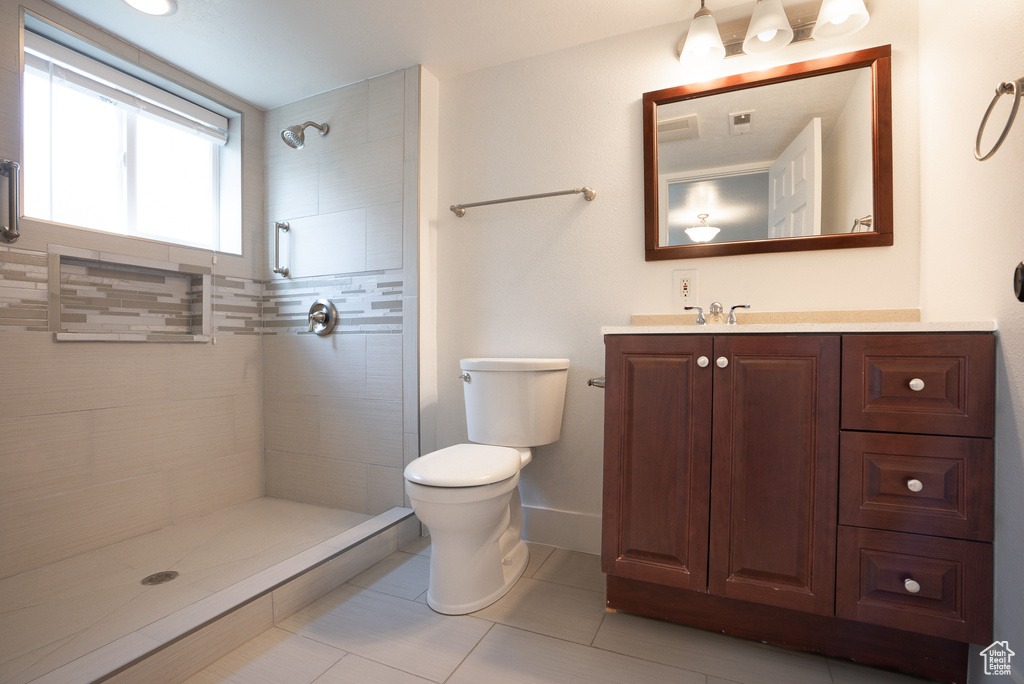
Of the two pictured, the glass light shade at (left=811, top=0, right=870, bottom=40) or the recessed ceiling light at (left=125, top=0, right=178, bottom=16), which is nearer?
the glass light shade at (left=811, top=0, right=870, bottom=40)

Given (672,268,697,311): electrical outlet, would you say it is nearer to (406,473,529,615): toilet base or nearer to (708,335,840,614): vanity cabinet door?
(708,335,840,614): vanity cabinet door

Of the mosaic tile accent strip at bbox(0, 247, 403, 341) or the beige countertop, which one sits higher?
the mosaic tile accent strip at bbox(0, 247, 403, 341)

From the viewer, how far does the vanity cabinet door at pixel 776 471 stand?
3.85 ft

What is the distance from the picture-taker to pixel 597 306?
1.90 meters

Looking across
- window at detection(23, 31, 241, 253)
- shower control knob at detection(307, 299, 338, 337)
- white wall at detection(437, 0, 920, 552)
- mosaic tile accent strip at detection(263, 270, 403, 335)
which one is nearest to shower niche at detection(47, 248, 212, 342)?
window at detection(23, 31, 241, 253)

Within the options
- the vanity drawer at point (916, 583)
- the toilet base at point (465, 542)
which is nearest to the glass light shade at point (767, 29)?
the vanity drawer at point (916, 583)

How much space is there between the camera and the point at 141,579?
62.7 inches

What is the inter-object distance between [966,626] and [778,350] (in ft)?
2.37

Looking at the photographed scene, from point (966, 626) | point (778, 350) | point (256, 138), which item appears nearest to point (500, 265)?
point (778, 350)

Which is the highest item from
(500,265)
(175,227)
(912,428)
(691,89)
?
(691,89)

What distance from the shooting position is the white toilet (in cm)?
140

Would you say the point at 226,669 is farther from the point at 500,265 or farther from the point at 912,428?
the point at 912,428

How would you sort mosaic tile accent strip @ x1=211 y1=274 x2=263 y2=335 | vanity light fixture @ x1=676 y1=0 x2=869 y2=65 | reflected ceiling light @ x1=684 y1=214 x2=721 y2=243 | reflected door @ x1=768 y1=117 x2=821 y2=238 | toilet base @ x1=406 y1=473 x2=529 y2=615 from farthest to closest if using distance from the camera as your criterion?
mosaic tile accent strip @ x1=211 y1=274 x2=263 y2=335
reflected ceiling light @ x1=684 y1=214 x2=721 y2=243
reflected door @ x1=768 y1=117 x2=821 y2=238
vanity light fixture @ x1=676 y1=0 x2=869 y2=65
toilet base @ x1=406 y1=473 x2=529 y2=615

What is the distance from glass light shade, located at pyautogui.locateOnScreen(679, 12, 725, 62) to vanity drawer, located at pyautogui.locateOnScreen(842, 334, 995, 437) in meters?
1.13
